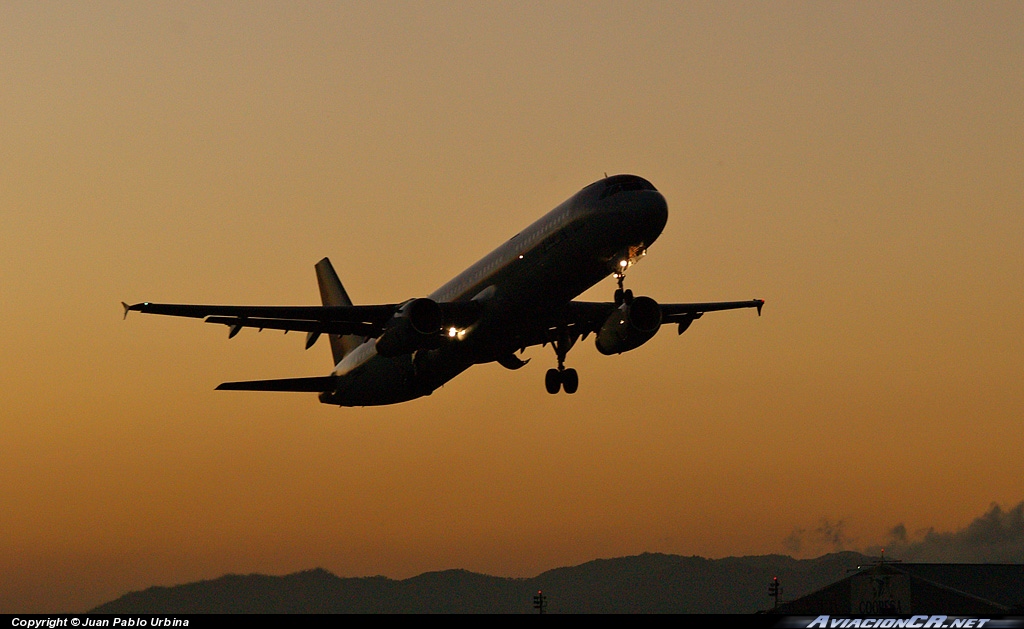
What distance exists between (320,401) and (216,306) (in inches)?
582

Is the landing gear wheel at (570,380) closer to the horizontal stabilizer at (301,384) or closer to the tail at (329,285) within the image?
the horizontal stabilizer at (301,384)

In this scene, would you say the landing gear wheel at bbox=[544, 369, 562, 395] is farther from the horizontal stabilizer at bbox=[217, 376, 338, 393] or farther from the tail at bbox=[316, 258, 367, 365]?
the tail at bbox=[316, 258, 367, 365]

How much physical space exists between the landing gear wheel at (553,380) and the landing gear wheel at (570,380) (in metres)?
0.18

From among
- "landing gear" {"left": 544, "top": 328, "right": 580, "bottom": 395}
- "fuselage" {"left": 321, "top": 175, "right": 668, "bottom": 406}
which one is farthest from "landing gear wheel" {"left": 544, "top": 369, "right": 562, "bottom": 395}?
"fuselage" {"left": 321, "top": 175, "right": 668, "bottom": 406}

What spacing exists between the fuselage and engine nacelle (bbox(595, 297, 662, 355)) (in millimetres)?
2473

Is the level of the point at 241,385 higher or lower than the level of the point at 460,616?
higher

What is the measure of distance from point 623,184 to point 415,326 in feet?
32.4

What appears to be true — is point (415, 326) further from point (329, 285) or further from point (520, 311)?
point (329, 285)

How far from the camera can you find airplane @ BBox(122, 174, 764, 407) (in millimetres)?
48156

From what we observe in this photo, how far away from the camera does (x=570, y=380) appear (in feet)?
193

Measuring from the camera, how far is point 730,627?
33594mm

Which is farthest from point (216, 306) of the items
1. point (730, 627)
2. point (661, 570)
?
point (661, 570)

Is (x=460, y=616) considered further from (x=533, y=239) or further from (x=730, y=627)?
(x=533, y=239)

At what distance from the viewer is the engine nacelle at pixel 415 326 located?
169 ft
